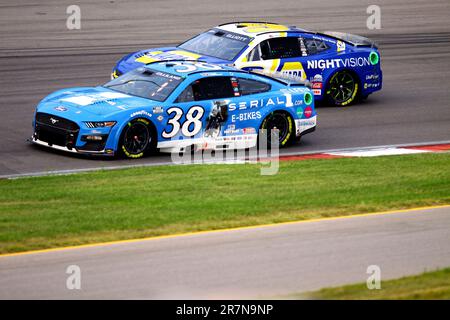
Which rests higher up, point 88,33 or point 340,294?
point 88,33

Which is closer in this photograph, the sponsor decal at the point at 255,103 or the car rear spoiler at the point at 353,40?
the sponsor decal at the point at 255,103

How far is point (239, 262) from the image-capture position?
35.3ft

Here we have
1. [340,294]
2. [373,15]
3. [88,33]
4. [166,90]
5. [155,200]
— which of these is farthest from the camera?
[373,15]

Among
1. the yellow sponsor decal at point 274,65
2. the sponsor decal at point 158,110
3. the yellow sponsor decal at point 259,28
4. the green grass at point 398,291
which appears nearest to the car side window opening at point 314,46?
the yellow sponsor decal at point 259,28

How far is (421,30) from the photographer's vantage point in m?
31.7

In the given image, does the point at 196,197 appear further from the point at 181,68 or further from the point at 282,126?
the point at 282,126

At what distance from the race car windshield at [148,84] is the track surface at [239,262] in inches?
191

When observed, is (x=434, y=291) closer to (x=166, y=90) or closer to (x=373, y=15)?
(x=166, y=90)

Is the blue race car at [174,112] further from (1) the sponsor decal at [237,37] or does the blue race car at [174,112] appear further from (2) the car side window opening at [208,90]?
(1) the sponsor decal at [237,37]

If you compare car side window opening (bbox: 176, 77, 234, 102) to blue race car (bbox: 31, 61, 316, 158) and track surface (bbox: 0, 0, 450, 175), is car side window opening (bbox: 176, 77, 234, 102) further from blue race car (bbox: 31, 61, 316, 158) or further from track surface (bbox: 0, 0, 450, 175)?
track surface (bbox: 0, 0, 450, 175)

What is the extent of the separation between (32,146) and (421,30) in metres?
17.7

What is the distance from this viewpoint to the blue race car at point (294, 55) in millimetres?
20203

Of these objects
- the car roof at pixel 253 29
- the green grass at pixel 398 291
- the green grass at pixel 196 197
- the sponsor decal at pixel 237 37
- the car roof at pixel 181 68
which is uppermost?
the car roof at pixel 253 29

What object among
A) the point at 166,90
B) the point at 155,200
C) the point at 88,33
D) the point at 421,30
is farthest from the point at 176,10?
the point at 155,200
